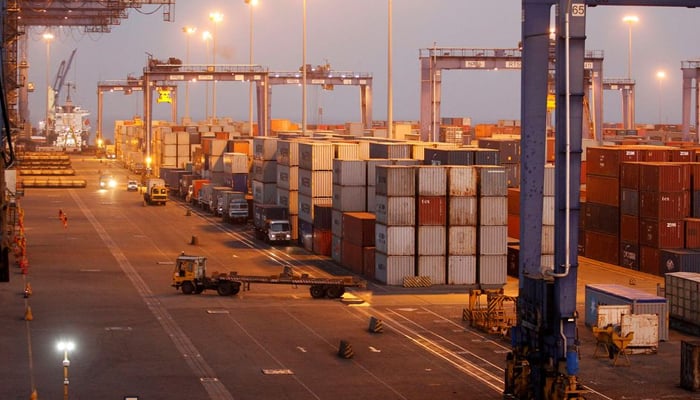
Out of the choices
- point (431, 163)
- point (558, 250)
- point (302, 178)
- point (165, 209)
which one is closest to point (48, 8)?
Answer: point (165, 209)

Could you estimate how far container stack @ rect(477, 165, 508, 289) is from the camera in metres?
63.2

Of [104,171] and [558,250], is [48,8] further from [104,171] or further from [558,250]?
[558,250]

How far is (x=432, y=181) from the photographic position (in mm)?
62969

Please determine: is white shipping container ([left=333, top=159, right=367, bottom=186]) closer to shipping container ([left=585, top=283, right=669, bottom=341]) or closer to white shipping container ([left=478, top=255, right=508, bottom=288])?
white shipping container ([left=478, top=255, right=508, bottom=288])

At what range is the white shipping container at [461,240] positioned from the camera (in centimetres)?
6306

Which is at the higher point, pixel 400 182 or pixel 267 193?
pixel 400 182

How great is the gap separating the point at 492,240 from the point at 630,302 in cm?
1466

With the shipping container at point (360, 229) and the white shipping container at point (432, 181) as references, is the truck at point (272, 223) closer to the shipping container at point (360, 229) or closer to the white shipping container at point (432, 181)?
the shipping container at point (360, 229)

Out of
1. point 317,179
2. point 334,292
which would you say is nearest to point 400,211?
point 334,292

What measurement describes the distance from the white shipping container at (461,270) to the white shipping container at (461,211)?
1.85m

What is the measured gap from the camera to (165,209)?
110688 mm

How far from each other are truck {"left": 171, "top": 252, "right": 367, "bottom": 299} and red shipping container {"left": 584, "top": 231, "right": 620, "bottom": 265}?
19933 millimetres

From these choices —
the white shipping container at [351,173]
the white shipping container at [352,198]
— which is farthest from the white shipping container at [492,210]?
the white shipping container at [351,173]

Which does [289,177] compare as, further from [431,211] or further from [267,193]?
[431,211]
